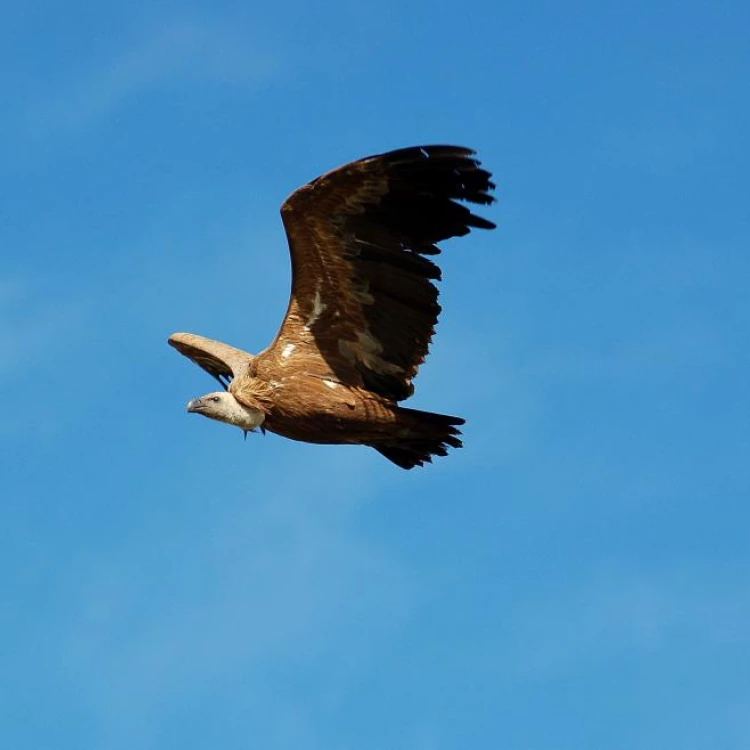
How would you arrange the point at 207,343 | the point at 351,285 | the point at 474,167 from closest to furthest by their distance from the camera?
the point at 474,167
the point at 351,285
the point at 207,343

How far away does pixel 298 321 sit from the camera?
15.3m

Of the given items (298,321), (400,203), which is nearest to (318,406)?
(298,321)

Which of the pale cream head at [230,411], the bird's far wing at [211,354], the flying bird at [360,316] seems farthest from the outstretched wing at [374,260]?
the bird's far wing at [211,354]

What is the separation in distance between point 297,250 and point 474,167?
1.77 meters

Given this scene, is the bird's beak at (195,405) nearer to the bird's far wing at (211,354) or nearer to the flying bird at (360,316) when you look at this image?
the flying bird at (360,316)

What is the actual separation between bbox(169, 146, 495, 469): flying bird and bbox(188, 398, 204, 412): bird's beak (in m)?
0.01

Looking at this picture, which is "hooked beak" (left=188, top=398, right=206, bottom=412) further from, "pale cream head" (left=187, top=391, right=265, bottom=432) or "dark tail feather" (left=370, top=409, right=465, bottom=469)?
"dark tail feather" (left=370, top=409, right=465, bottom=469)

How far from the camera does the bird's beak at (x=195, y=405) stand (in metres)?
15.7

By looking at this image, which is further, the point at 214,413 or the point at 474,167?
the point at 214,413

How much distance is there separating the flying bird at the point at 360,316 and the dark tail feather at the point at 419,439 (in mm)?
12

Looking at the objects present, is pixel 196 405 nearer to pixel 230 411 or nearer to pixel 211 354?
pixel 230 411

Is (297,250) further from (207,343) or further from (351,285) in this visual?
(207,343)

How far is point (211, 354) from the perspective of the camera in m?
17.8

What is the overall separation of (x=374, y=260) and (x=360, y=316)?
2.04 feet
